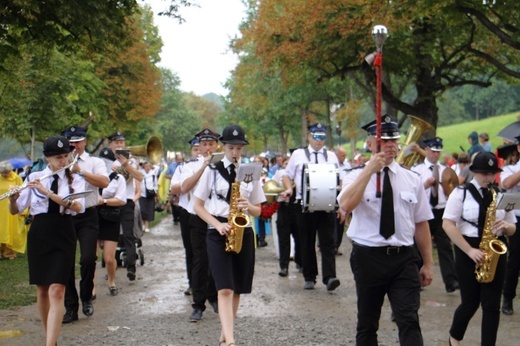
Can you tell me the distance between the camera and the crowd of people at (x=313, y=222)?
20.2ft

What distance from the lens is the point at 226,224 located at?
7.73m

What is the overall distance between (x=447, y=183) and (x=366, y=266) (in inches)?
232

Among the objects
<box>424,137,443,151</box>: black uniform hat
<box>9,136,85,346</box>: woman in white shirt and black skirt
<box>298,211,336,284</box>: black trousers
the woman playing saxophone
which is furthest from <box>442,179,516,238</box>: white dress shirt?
<box>298,211,336,284</box>: black trousers

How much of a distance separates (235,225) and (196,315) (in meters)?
2.48

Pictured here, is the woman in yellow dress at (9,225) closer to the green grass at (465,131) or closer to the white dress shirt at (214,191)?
the white dress shirt at (214,191)

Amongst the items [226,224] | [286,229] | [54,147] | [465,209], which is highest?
[54,147]

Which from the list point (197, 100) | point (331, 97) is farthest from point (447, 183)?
point (197, 100)

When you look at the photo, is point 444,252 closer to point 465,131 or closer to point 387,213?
point 387,213

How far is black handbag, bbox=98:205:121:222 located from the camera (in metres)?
11.3

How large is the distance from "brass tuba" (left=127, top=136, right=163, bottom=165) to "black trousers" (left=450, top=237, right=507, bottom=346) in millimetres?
6249

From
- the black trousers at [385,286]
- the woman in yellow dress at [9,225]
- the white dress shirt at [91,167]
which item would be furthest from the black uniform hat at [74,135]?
the woman in yellow dress at [9,225]

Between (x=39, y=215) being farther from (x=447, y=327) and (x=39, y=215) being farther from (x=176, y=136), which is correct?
(x=176, y=136)

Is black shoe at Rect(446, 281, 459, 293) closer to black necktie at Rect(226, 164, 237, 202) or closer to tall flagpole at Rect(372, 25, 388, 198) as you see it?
black necktie at Rect(226, 164, 237, 202)

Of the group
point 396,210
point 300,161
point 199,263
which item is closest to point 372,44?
point 300,161
